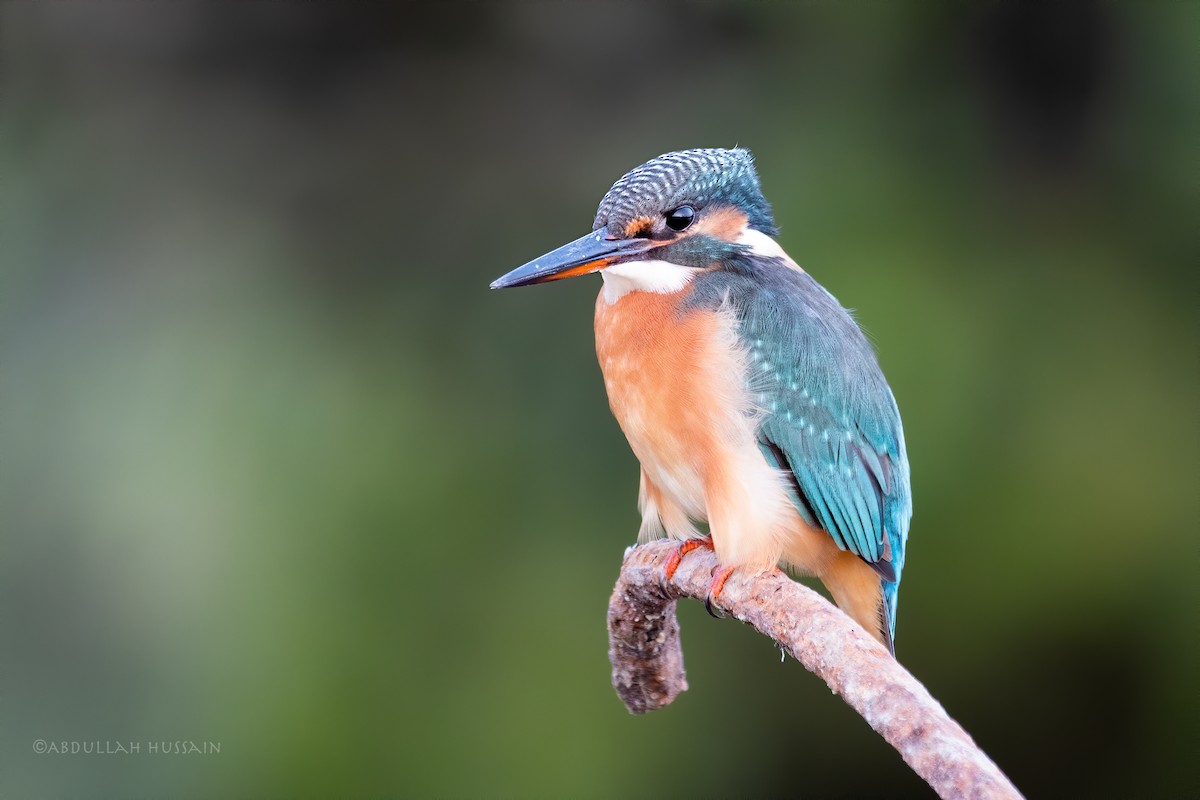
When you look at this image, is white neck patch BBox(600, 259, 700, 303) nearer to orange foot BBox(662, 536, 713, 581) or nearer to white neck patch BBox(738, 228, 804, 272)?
white neck patch BBox(738, 228, 804, 272)

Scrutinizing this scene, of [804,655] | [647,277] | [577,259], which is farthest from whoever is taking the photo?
[647,277]

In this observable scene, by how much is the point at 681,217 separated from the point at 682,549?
1.47 feet

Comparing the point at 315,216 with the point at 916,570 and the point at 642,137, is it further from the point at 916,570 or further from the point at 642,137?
the point at 916,570

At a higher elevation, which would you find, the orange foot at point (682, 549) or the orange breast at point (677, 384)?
the orange breast at point (677, 384)

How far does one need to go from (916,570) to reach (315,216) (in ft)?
5.02

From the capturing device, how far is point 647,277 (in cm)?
165

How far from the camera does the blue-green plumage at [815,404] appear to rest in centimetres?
164

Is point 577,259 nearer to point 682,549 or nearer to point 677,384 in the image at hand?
point 677,384

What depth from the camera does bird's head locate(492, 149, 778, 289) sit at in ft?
5.08

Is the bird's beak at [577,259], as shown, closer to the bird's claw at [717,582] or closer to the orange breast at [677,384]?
the orange breast at [677,384]

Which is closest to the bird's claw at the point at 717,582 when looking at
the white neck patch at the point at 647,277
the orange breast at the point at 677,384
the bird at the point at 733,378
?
the bird at the point at 733,378

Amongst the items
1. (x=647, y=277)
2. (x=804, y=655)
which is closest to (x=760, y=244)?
(x=647, y=277)

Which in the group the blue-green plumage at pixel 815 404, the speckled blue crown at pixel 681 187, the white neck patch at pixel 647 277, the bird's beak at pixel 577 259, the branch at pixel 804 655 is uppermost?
the speckled blue crown at pixel 681 187

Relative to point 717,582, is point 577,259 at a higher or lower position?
higher
